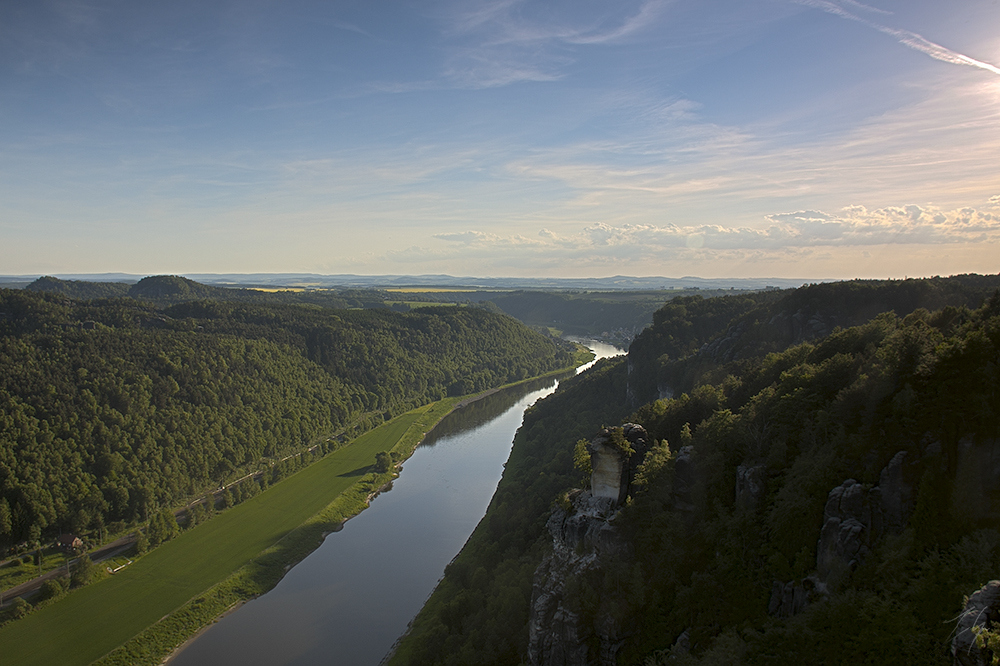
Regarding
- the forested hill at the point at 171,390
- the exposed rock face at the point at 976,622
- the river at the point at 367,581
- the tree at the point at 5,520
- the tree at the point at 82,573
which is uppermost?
the exposed rock face at the point at 976,622

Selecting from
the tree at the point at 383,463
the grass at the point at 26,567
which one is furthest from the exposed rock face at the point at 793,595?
the tree at the point at 383,463

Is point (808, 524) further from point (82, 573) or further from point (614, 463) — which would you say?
point (82, 573)

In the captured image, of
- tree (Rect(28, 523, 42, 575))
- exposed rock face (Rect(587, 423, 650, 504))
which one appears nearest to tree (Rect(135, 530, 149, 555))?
tree (Rect(28, 523, 42, 575))

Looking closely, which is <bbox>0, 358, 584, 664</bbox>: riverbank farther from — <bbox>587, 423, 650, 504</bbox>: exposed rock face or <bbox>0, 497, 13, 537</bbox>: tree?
<bbox>587, 423, 650, 504</bbox>: exposed rock face

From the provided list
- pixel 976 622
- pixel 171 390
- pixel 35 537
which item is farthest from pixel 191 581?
pixel 976 622

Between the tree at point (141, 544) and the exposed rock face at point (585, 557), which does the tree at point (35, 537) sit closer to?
the tree at point (141, 544)

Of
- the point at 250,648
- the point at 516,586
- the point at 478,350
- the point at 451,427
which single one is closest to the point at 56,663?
the point at 250,648
